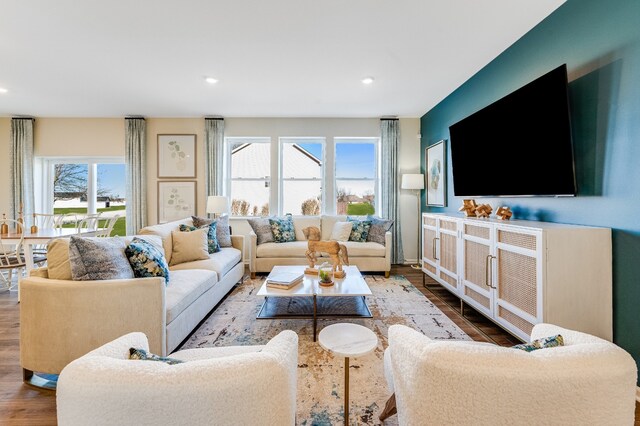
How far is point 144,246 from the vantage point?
221cm

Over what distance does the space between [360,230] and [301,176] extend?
5.10 feet

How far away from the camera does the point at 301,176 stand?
5152mm

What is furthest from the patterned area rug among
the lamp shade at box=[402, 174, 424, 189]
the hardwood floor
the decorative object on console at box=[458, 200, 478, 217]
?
the lamp shade at box=[402, 174, 424, 189]

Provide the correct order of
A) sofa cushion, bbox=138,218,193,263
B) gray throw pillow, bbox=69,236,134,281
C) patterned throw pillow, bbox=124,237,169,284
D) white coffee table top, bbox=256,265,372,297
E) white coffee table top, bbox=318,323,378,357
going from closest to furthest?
white coffee table top, bbox=318,323,378,357, gray throw pillow, bbox=69,236,134,281, patterned throw pillow, bbox=124,237,169,284, white coffee table top, bbox=256,265,372,297, sofa cushion, bbox=138,218,193,263

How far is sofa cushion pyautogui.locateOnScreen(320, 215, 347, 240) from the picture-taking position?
184 inches

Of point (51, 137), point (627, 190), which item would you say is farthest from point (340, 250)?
point (51, 137)

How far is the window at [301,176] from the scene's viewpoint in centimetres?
514

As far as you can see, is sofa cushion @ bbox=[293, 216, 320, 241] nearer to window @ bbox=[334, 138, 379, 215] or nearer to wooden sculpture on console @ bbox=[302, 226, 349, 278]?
window @ bbox=[334, 138, 379, 215]

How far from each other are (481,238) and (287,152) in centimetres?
360

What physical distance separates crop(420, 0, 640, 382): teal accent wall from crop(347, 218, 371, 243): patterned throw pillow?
2.32m

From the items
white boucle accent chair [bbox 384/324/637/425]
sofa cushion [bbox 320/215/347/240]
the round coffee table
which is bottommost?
the round coffee table

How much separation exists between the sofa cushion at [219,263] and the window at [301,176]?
1.73m

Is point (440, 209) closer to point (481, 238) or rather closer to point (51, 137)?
point (481, 238)

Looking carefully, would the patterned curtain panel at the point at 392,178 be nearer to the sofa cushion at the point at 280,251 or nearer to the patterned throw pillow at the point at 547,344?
the sofa cushion at the point at 280,251
